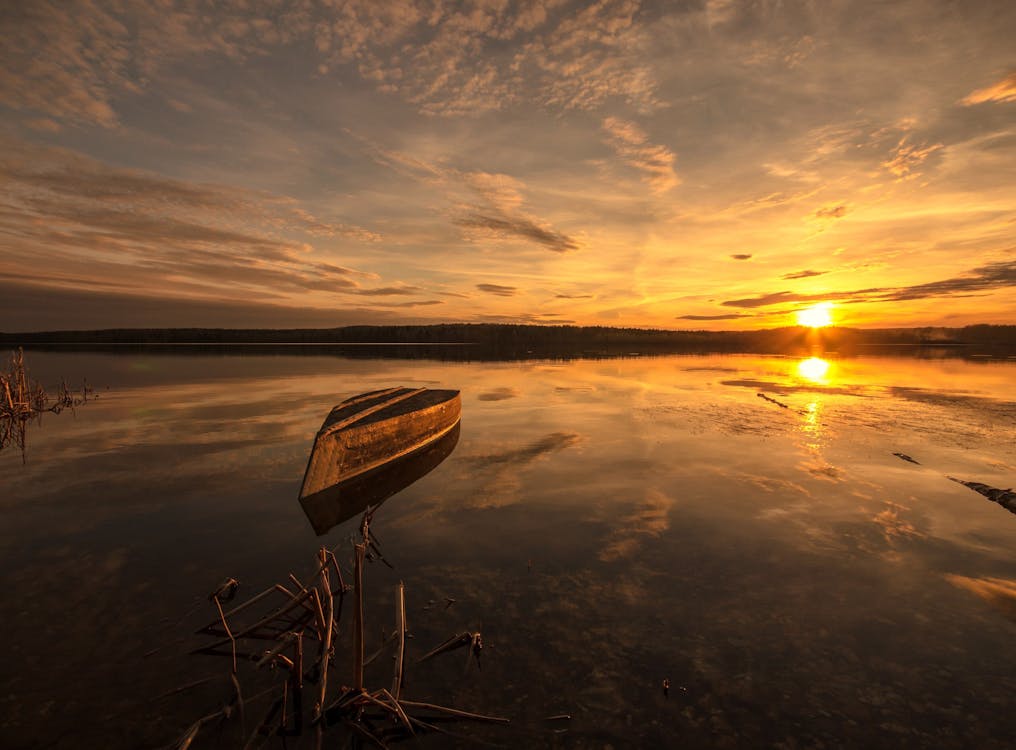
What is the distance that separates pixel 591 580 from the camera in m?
7.68

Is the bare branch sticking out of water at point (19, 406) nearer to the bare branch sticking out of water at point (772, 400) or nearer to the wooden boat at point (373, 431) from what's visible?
the wooden boat at point (373, 431)

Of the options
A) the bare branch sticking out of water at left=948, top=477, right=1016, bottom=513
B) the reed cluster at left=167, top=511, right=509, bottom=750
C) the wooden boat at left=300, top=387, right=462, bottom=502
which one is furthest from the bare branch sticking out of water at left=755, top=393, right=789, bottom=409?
the reed cluster at left=167, top=511, right=509, bottom=750

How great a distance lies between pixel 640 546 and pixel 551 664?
3831mm

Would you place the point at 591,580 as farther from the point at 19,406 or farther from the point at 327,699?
the point at 19,406

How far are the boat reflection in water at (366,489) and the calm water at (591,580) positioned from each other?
511 millimetres

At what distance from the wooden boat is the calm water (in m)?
1.28

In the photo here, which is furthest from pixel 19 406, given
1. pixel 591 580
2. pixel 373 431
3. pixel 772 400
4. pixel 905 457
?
pixel 772 400

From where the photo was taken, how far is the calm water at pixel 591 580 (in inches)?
196

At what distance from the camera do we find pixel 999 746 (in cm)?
453

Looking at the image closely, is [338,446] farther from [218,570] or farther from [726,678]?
[726,678]

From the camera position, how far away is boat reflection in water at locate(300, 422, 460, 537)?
10445mm

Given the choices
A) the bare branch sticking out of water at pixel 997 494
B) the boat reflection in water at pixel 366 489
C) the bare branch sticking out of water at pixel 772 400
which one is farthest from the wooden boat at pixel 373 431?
the bare branch sticking out of water at pixel 772 400

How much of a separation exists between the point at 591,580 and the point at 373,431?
782cm

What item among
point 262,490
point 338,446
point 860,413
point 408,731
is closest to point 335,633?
point 408,731
